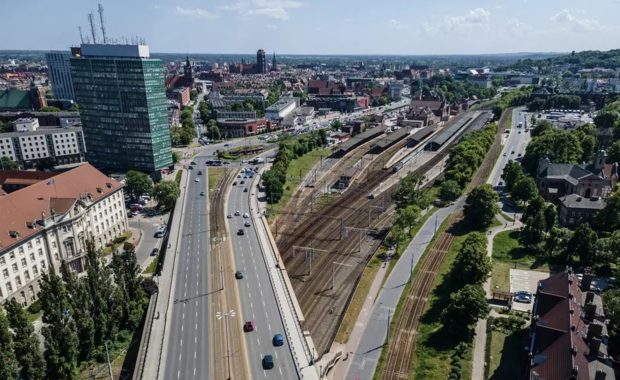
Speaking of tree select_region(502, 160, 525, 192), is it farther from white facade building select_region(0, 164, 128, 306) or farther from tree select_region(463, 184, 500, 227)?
white facade building select_region(0, 164, 128, 306)

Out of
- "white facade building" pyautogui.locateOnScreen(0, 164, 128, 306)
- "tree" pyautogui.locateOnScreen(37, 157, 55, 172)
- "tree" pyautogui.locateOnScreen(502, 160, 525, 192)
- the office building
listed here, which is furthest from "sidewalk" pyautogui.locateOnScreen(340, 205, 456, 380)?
the office building

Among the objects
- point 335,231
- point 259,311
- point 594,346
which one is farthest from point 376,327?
point 335,231

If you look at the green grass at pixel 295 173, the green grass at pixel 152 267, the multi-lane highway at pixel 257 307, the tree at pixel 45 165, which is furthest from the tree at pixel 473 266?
the tree at pixel 45 165

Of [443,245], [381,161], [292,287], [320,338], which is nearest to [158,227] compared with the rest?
[292,287]

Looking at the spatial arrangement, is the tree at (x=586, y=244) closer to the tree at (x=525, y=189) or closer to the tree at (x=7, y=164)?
the tree at (x=525, y=189)

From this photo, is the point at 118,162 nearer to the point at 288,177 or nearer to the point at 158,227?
the point at 158,227

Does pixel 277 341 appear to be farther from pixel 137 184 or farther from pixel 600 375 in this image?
pixel 137 184

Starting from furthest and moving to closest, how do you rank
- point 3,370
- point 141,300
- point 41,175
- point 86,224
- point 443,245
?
point 41,175 < point 443,245 < point 86,224 < point 141,300 < point 3,370
